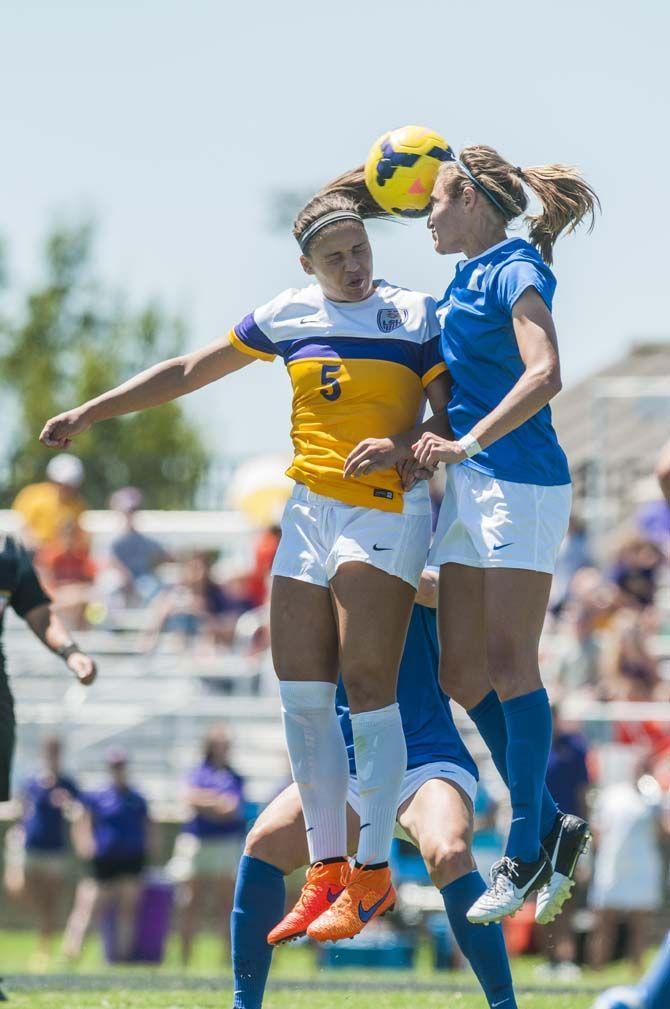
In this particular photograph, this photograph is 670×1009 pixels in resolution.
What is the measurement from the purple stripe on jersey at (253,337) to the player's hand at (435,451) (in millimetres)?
706

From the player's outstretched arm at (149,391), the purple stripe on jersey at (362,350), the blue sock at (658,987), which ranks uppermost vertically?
the purple stripe on jersey at (362,350)

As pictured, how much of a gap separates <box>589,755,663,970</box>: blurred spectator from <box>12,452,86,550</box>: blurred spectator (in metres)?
5.91

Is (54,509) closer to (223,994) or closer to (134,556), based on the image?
(134,556)

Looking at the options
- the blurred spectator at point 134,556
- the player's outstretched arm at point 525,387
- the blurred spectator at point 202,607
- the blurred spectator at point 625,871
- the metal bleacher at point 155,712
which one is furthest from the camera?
the blurred spectator at point 134,556

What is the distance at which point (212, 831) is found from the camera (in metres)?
13.9

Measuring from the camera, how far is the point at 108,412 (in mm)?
6234

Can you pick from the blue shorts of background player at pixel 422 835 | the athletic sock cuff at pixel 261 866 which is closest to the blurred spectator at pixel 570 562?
the blue shorts of background player at pixel 422 835

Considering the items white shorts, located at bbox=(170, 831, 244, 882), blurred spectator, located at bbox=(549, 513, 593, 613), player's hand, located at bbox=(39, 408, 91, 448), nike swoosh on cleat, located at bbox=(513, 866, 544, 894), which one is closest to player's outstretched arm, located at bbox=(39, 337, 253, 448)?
player's hand, located at bbox=(39, 408, 91, 448)

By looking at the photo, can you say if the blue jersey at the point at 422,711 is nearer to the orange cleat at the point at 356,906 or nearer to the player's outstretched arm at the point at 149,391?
the orange cleat at the point at 356,906

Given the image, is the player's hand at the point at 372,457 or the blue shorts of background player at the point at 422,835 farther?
the blue shorts of background player at the point at 422,835

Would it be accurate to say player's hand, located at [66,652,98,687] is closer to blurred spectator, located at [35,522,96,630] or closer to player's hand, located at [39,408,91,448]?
player's hand, located at [39,408,91,448]

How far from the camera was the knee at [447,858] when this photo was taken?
5.79 m

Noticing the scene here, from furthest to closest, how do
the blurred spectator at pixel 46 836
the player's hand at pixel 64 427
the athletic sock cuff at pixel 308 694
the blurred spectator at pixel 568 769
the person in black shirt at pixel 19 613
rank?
the blurred spectator at pixel 46 836, the blurred spectator at pixel 568 769, the person in black shirt at pixel 19 613, the player's hand at pixel 64 427, the athletic sock cuff at pixel 308 694

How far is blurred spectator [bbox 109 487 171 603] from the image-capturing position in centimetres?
1653
